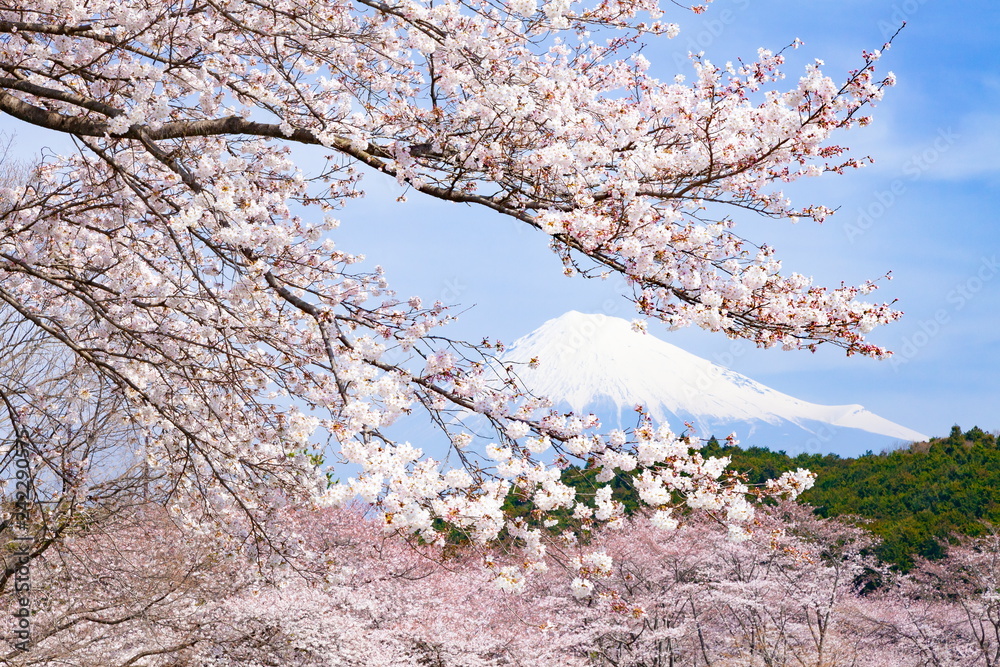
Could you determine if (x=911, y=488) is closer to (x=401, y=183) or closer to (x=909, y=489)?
(x=909, y=489)

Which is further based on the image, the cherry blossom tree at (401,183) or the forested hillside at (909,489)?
the forested hillside at (909,489)

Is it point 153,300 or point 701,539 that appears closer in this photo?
point 153,300

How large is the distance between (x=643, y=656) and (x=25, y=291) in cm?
1429

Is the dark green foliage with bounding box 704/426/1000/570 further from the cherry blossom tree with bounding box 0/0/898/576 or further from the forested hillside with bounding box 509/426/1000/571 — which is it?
the cherry blossom tree with bounding box 0/0/898/576

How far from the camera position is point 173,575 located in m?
11.1

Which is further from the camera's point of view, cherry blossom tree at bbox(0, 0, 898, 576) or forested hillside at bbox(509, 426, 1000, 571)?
forested hillside at bbox(509, 426, 1000, 571)

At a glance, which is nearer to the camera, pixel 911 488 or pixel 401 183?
pixel 401 183

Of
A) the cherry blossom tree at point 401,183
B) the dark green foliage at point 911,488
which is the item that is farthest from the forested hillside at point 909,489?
the cherry blossom tree at point 401,183

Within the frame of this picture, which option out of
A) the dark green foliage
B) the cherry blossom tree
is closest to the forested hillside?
the dark green foliage

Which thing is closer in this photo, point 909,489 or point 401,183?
point 401,183

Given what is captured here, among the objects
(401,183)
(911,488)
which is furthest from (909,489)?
(401,183)

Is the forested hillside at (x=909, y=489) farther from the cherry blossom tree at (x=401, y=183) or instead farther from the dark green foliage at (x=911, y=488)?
the cherry blossom tree at (x=401, y=183)

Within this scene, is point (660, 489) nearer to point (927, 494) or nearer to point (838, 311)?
point (838, 311)

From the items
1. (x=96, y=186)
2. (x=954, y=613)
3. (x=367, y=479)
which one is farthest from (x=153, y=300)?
(x=954, y=613)
